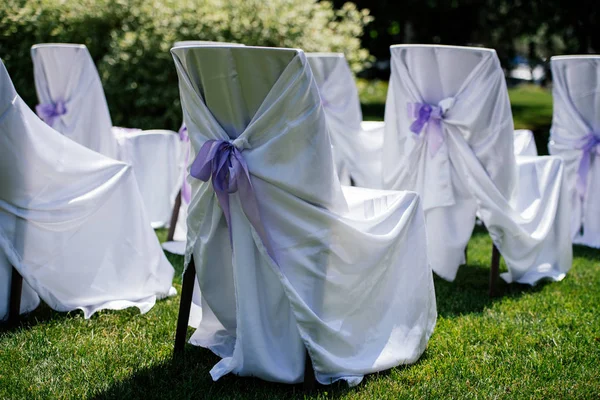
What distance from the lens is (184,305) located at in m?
3.40

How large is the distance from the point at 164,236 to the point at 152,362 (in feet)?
9.95

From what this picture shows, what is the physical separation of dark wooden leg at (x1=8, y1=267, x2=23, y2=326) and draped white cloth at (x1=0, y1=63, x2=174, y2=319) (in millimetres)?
32

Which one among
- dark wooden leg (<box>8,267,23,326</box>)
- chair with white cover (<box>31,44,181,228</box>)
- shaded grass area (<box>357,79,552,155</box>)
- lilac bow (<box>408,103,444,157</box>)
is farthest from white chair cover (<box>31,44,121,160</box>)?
shaded grass area (<box>357,79,552,155</box>)

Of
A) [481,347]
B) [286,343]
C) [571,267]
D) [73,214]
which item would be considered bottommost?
[571,267]

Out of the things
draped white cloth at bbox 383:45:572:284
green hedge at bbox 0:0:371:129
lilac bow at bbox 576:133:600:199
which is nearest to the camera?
draped white cloth at bbox 383:45:572:284

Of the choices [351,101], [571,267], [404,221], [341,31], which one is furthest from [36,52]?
[341,31]

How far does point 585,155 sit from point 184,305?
4382 mm

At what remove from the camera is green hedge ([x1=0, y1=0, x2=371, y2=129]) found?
9.08 meters

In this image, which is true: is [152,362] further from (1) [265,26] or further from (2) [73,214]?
(1) [265,26]

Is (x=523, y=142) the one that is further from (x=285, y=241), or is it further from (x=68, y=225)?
(x=68, y=225)

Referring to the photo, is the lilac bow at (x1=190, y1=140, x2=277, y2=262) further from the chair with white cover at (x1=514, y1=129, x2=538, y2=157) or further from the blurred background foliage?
the blurred background foliage

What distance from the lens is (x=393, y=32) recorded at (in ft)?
62.3

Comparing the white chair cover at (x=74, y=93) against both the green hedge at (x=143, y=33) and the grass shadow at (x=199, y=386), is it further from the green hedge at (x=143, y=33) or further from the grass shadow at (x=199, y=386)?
the green hedge at (x=143, y=33)

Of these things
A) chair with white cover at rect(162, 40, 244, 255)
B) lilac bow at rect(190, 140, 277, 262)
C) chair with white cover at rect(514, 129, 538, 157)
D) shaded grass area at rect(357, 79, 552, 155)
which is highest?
lilac bow at rect(190, 140, 277, 262)
